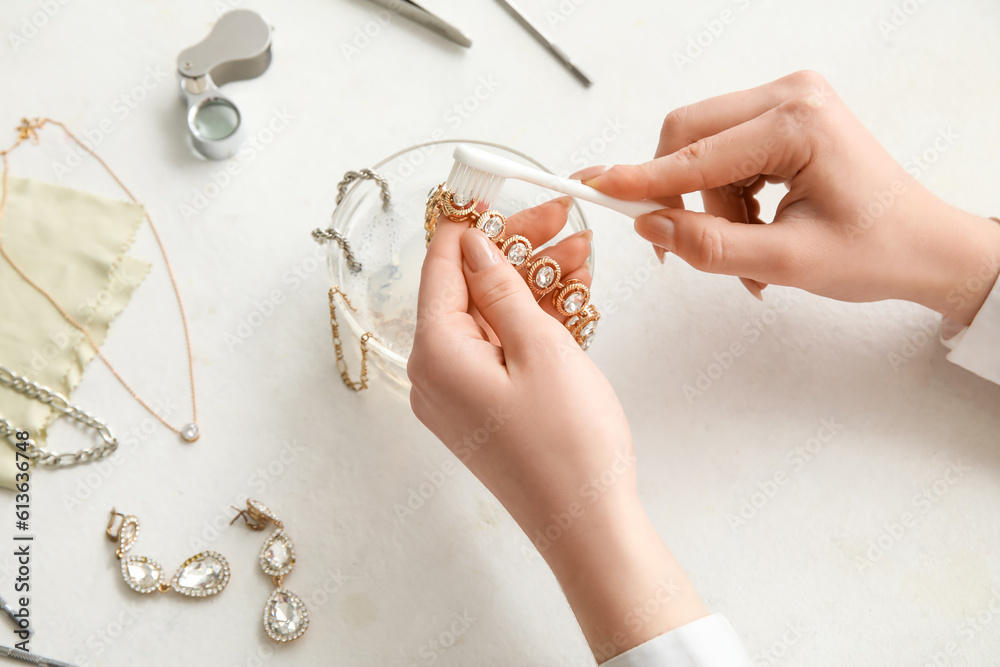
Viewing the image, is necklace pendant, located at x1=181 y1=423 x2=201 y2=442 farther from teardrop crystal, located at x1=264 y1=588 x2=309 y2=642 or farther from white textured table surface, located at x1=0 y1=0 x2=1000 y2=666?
teardrop crystal, located at x1=264 y1=588 x2=309 y2=642

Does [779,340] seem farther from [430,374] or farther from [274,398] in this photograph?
[274,398]

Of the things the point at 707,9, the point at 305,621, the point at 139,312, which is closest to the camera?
the point at 305,621

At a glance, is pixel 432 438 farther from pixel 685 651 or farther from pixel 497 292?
pixel 685 651

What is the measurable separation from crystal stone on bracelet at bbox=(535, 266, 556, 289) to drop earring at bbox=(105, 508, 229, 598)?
0.50m

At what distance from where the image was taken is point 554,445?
635 mm

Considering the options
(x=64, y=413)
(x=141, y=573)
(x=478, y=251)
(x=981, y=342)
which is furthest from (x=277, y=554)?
(x=981, y=342)

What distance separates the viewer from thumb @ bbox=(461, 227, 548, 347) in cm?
67

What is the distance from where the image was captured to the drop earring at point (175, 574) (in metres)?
0.79

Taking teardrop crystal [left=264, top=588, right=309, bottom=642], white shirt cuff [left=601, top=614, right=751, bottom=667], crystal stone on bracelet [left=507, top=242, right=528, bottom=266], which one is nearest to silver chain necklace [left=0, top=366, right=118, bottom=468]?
teardrop crystal [left=264, top=588, right=309, bottom=642]

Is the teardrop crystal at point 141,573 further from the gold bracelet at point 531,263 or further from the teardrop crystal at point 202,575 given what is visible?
the gold bracelet at point 531,263

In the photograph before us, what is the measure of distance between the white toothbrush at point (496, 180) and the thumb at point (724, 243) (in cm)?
3

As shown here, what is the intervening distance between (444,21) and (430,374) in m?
0.60

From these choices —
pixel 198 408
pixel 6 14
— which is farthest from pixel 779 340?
pixel 6 14

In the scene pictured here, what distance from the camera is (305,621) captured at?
2.60 feet
